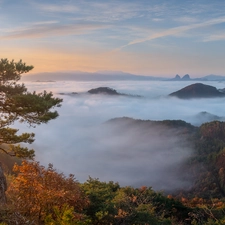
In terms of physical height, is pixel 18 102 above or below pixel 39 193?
above

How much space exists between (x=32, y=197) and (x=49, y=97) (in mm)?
4071

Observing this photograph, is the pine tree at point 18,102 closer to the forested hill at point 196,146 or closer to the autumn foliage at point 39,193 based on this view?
the autumn foliage at point 39,193

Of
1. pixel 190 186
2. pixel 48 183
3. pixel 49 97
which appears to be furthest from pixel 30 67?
pixel 190 186

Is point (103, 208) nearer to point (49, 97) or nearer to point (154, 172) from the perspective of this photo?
point (49, 97)

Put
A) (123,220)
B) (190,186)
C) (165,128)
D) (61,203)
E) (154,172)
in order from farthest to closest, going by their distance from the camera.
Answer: (165,128) < (154,172) < (190,186) < (123,220) < (61,203)

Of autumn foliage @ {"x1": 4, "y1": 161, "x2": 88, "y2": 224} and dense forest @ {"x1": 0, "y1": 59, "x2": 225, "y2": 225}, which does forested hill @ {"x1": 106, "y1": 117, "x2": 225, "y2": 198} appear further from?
autumn foliage @ {"x1": 4, "y1": 161, "x2": 88, "y2": 224}

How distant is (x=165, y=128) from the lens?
139125 mm

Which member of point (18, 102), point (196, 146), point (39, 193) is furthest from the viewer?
point (196, 146)

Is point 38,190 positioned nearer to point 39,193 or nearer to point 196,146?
point 39,193

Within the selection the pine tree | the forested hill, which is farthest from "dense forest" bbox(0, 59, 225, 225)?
the forested hill

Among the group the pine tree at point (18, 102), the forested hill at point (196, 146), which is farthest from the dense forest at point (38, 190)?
the forested hill at point (196, 146)

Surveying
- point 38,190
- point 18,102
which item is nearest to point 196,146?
point 18,102

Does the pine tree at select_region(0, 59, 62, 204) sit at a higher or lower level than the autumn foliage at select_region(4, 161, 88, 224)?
higher

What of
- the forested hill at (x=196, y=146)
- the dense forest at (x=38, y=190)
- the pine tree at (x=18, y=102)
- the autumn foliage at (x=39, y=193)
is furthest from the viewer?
the forested hill at (x=196, y=146)
